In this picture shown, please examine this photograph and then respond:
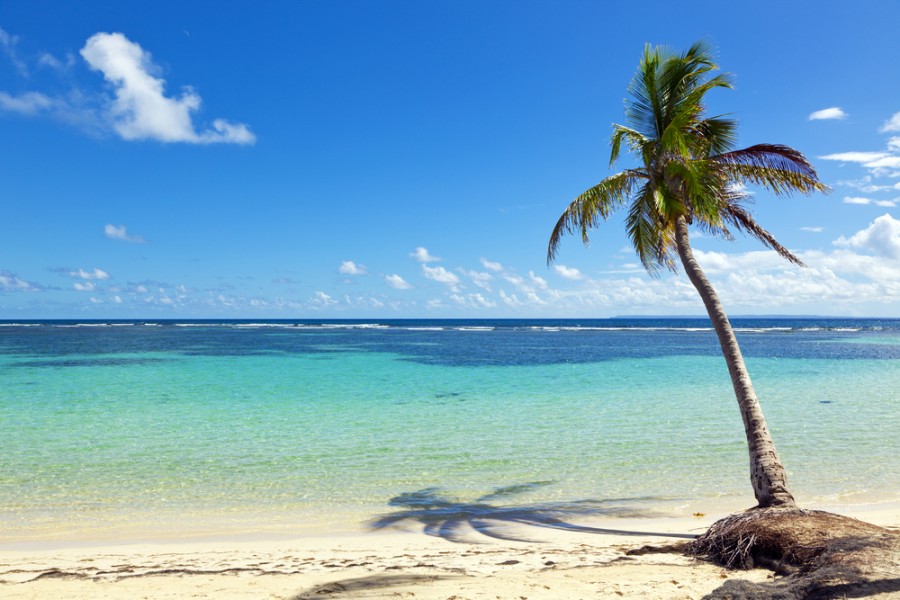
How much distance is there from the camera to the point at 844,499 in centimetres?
823

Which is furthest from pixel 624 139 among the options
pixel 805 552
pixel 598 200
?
pixel 805 552

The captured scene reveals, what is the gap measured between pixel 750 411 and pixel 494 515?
142 inches

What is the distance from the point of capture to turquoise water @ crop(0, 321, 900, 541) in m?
8.14

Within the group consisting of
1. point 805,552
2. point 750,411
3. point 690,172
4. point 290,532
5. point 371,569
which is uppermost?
point 690,172

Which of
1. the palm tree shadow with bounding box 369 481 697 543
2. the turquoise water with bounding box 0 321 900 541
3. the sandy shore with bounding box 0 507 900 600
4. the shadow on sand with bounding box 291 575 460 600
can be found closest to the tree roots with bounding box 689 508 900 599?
the sandy shore with bounding box 0 507 900 600

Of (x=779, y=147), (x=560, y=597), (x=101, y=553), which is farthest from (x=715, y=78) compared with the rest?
(x=101, y=553)

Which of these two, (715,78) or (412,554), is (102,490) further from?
(715,78)

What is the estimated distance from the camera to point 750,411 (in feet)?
23.2

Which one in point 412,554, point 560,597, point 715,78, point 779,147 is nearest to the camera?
point 560,597

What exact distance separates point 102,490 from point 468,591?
682 cm

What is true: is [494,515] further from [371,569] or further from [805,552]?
[805,552]

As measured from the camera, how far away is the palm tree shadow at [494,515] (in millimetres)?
7041

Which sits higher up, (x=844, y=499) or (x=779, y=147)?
(x=779, y=147)

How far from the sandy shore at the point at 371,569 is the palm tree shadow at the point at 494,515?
18 centimetres
